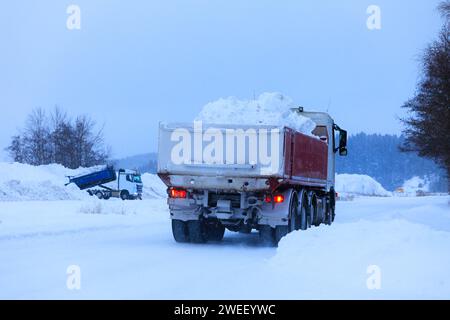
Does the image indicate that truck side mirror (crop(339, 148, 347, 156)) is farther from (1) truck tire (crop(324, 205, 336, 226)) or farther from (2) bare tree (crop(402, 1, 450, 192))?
(2) bare tree (crop(402, 1, 450, 192))

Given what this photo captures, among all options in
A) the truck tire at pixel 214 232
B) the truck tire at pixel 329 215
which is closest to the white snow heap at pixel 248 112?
the truck tire at pixel 214 232

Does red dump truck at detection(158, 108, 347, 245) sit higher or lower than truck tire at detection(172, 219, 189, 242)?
higher

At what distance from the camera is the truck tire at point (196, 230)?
48.6ft

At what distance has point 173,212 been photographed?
14797mm

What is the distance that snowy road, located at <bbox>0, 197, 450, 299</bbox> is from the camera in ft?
27.9

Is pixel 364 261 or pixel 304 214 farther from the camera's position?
pixel 304 214

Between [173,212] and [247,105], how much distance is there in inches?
109

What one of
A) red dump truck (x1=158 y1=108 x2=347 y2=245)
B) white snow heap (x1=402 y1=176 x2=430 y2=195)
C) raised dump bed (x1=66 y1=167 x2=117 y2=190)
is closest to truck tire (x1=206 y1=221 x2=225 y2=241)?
red dump truck (x1=158 y1=108 x2=347 y2=245)

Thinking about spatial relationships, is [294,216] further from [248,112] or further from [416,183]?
[416,183]

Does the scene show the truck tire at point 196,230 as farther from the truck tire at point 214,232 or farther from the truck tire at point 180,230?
the truck tire at point 214,232

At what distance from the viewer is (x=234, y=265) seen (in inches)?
448

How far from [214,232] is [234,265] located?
4.85 metres

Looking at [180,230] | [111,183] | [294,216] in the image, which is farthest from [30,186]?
[294,216]
